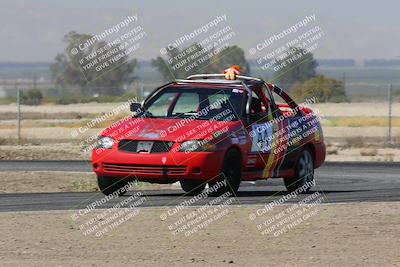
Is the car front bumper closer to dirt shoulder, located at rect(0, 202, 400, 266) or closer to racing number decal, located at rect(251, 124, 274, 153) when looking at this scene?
racing number decal, located at rect(251, 124, 274, 153)

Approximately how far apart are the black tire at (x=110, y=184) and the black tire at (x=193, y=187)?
0.88 m

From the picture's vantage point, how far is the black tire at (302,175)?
755 inches

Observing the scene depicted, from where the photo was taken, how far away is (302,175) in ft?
63.3

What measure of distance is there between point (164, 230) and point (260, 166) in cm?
479

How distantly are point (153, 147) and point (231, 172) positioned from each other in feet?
4.00

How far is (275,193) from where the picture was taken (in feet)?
63.1

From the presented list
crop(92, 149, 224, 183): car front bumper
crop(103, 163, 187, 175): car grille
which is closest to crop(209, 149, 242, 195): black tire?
crop(92, 149, 224, 183): car front bumper

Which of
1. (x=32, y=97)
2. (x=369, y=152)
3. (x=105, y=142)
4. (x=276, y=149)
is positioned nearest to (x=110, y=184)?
(x=105, y=142)

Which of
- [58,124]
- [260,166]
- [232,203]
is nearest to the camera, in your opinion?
[232,203]

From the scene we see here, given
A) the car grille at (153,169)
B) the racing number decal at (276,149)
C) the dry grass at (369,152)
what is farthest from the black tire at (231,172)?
the dry grass at (369,152)

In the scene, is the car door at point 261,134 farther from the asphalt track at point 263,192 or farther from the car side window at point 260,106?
the asphalt track at point 263,192

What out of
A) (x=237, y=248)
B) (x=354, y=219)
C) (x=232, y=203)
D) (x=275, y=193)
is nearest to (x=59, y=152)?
(x=275, y=193)

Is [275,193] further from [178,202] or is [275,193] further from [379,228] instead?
[379,228]

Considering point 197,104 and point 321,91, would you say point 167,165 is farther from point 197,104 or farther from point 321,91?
point 321,91
